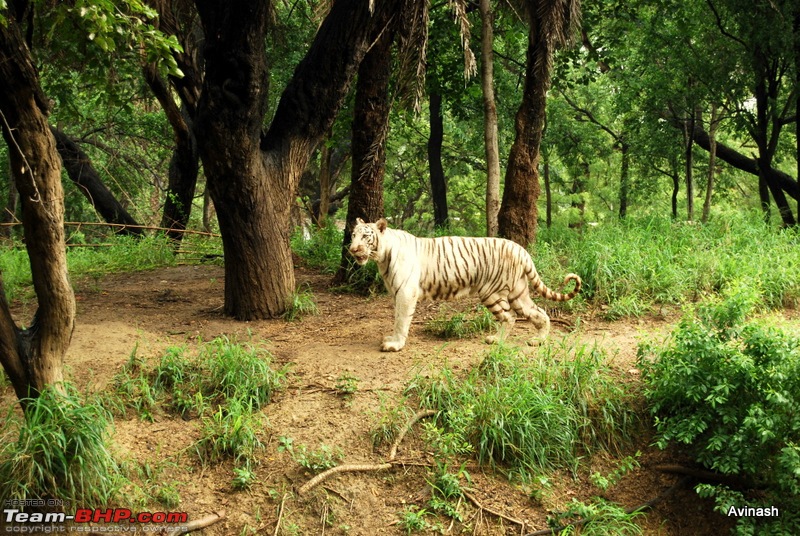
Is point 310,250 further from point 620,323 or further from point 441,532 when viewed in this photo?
point 441,532

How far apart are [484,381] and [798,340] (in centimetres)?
247

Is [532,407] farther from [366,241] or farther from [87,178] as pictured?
[87,178]

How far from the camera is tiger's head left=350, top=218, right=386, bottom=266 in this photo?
641 centimetres

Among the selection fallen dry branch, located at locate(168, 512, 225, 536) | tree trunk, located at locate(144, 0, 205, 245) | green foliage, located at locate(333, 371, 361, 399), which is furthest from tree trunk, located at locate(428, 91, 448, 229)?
fallen dry branch, located at locate(168, 512, 225, 536)

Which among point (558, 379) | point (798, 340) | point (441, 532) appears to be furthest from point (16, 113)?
point (798, 340)

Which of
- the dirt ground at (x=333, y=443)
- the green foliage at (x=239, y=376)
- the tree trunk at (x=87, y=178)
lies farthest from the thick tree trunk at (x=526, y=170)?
the tree trunk at (x=87, y=178)

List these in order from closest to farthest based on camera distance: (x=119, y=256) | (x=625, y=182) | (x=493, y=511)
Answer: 1. (x=493, y=511)
2. (x=119, y=256)
3. (x=625, y=182)

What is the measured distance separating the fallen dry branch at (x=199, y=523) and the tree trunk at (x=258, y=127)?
2.81 metres

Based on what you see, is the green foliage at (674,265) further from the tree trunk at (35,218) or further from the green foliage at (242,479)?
the tree trunk at (35,218)

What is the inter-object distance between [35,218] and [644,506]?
487cm

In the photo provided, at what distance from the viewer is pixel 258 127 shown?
7230mm

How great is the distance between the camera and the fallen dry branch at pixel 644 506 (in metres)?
5.04

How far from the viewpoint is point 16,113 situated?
4441 mm

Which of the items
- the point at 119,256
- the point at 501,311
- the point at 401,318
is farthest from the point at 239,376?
the point at 119,256
